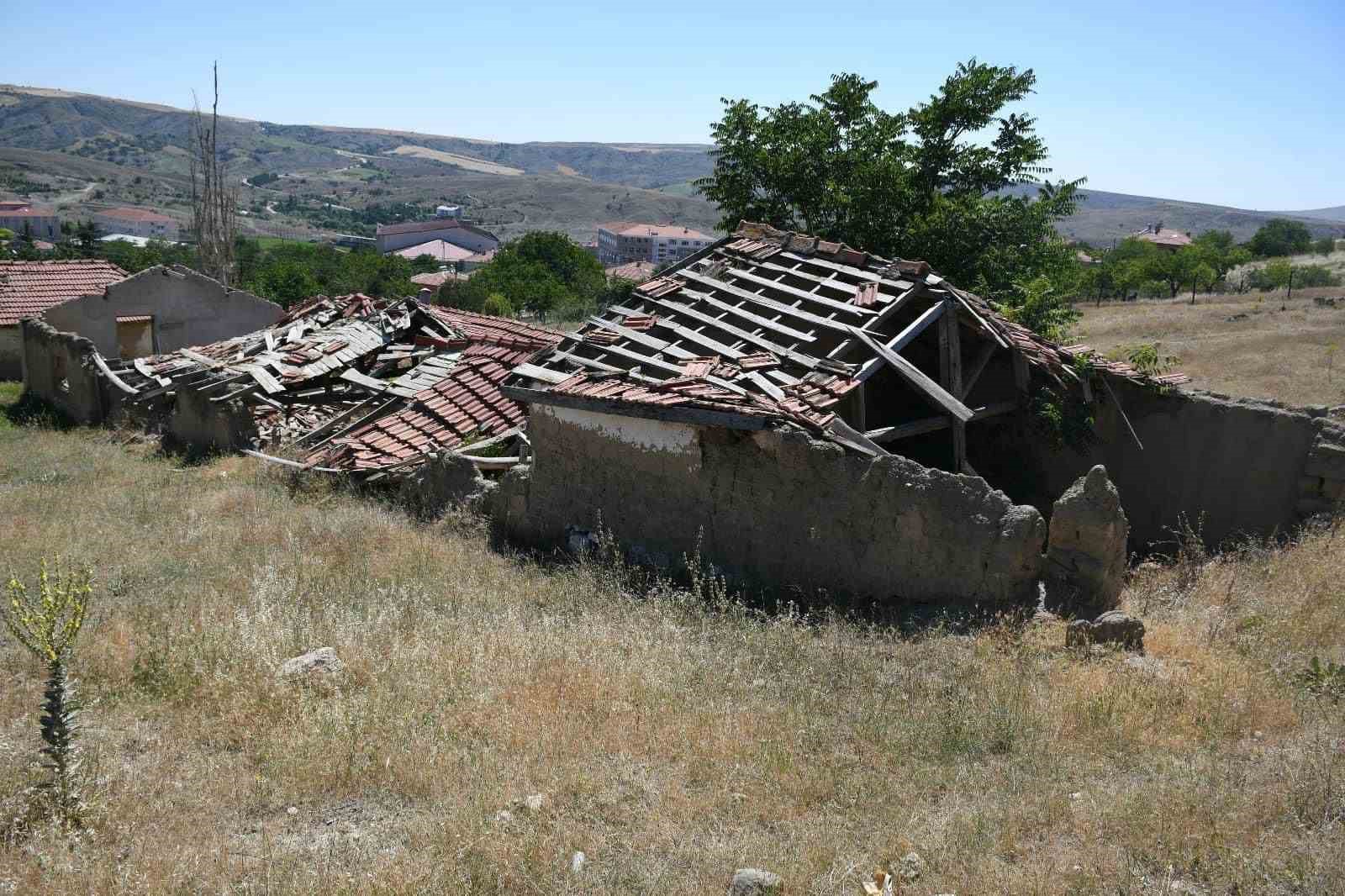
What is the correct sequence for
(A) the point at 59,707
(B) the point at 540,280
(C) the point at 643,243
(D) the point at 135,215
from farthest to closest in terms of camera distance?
(C) the point at 643,243, (D) the point at 135,215, (B) the point at 540,280, (A) the point at 59,707

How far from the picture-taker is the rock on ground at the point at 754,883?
14.5 feet

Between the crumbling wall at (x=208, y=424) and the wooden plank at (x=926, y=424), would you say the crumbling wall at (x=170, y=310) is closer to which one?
the crumbling wall at (x=208, y=424)

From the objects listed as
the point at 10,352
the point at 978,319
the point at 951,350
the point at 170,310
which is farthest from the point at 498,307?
the point at 978,319

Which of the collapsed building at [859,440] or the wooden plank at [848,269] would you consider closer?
the collapsed building at [859,440]

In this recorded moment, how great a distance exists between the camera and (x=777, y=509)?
8.80 metres

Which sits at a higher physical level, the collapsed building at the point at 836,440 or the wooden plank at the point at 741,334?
the wooden plank at the point at 741,334

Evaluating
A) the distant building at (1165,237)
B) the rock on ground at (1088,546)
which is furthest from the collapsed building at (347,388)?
the distant building at (1165,237)

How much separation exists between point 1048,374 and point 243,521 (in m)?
8.93

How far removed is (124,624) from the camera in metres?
7.53

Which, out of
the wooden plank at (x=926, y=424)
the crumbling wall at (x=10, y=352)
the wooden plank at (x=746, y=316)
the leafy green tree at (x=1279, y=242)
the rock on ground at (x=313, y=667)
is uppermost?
the leafy green tree at (x=1279, y=242)

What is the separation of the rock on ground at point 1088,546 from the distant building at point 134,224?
136 metres

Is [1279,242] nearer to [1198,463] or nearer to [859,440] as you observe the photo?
[1198,463]

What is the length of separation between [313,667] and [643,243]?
140 m

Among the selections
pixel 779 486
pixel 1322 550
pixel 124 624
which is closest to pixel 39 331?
pixel 124 624
